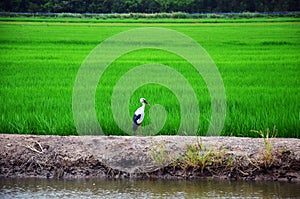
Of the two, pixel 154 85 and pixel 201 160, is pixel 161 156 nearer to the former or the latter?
pixel 201 160

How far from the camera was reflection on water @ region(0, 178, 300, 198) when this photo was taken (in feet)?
19.0

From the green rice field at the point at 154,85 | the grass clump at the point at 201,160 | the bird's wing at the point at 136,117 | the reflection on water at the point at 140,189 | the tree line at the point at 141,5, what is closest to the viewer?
the reflection on water at the point at 140,189

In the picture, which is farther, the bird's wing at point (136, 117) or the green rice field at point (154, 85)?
the green rice field at point (154, 85)

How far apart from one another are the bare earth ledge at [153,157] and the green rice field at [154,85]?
2.27 feet

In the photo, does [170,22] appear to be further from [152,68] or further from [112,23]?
[152,68]

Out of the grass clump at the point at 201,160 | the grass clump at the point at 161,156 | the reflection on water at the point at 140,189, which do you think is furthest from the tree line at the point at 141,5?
the reflection on water at the point at 140,189

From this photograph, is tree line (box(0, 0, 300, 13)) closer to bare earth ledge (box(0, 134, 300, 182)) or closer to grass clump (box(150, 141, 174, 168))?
bare earth ledge (box(0, 134, 300, 182))

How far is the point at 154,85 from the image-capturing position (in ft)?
35.5

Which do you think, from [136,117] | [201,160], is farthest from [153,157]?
[136,117]

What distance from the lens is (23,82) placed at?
1130 centimetres

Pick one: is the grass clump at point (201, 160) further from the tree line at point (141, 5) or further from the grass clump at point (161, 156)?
the tree line at point (141, 5)

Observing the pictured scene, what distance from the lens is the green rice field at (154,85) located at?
7.70m

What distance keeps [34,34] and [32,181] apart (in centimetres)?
1575

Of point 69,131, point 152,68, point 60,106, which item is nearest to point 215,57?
point 152,68
